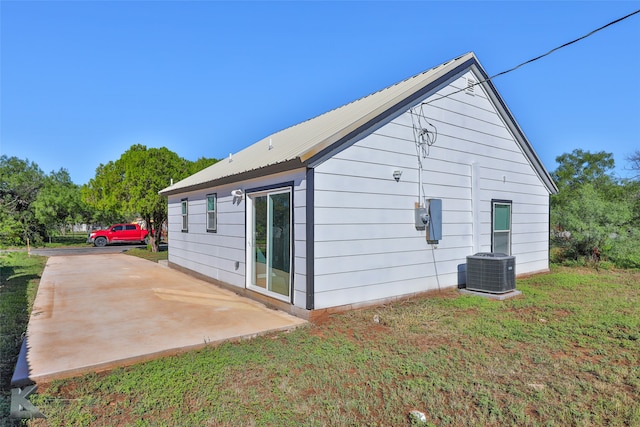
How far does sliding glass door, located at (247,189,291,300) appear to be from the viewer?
230 inches

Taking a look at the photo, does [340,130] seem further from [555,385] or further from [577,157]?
[577,157]

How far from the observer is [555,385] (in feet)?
10.2

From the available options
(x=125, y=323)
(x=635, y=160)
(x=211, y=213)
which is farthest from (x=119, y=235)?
(x=635, y=160)

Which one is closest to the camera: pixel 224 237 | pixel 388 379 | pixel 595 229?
pixel 388 379

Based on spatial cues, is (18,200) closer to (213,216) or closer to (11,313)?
(213,216)

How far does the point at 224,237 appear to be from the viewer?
7887 millimetres

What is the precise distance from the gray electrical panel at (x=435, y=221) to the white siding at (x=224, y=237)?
2.79 metres

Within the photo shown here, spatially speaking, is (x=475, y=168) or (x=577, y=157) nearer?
(x=475, y=168)

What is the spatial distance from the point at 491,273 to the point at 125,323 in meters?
6.41

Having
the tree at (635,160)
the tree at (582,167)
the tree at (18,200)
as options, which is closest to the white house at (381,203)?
the tree at (18,200)

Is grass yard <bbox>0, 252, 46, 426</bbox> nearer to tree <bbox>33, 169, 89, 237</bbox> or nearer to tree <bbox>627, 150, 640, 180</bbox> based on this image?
tree <bbox>33, 169, 89, 237</bbox>

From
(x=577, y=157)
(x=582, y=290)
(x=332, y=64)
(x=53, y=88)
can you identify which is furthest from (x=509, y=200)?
(x=577, y=157)

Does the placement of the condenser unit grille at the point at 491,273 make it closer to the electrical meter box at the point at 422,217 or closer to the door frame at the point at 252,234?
the electrical meter box at the point at 422,217

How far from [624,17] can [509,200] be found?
5.34 meters
